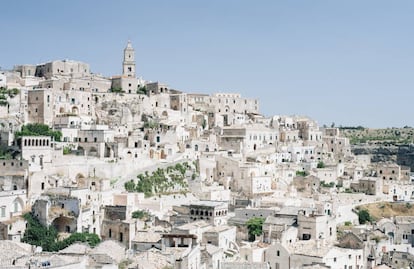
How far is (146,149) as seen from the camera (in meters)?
47.0

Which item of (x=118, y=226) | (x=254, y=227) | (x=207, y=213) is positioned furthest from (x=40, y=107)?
(x=254, y=227)

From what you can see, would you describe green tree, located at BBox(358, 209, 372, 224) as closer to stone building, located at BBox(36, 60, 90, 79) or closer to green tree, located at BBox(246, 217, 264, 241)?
green tree, located at BBox(246, 217, 264, 241)

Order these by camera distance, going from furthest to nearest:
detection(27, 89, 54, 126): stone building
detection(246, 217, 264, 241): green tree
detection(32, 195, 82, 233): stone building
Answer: detection(27, 89, 54, 126): stone building, detection(246, 217, 264, 241): green tree, detection(32, 195, 82, 233): stone building

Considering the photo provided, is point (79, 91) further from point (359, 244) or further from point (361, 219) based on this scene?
point (359, 244)

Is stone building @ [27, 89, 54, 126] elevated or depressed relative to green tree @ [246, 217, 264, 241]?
elevated

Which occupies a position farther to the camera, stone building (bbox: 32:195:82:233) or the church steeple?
the church steeple

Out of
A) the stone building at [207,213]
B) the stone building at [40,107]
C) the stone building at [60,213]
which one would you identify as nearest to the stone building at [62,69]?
the stone building at [40,107]

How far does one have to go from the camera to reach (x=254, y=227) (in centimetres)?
3775

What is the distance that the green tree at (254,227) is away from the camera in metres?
37.5

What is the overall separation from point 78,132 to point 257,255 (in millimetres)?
18132

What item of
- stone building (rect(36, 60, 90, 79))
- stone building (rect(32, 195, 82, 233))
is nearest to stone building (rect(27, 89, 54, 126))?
stone building (rect(36, 60, 90, 79))

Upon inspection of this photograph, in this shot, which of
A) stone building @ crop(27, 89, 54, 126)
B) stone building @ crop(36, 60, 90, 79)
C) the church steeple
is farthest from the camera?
the church steeple

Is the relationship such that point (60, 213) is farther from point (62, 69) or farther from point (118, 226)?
point (62, 69)

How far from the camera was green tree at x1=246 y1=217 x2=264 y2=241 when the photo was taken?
37500 mm
